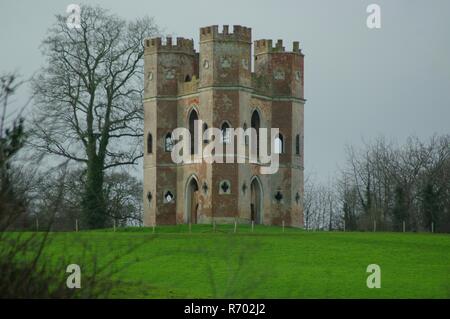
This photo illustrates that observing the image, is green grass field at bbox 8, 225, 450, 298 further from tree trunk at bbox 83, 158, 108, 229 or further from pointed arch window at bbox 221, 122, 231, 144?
tree trunk at bbox 83, 158, 108, 229

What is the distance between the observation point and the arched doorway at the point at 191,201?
204ft

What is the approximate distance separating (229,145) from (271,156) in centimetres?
445

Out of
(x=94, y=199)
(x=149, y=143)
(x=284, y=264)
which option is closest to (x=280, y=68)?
(x=149, y=143)

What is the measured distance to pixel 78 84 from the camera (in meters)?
66.6

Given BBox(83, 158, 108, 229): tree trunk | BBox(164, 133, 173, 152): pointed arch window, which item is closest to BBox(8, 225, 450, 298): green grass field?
BBox(164, 133, 173, 152): pointed arch window

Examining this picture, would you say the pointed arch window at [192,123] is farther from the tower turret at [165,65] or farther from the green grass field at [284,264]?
the green grass field at [284,264]

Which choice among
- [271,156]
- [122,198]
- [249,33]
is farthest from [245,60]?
[122,198]

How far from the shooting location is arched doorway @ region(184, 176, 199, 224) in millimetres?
62031

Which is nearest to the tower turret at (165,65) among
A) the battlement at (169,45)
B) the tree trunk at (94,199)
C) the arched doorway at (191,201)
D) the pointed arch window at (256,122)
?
the battlement at (169,45)

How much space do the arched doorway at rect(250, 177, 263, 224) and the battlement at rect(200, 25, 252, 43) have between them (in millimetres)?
7772

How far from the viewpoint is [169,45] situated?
6353 centimetres

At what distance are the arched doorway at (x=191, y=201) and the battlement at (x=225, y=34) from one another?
7.45 m

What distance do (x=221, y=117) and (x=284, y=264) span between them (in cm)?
2285

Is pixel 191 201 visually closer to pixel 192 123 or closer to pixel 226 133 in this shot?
pixel 192 123
